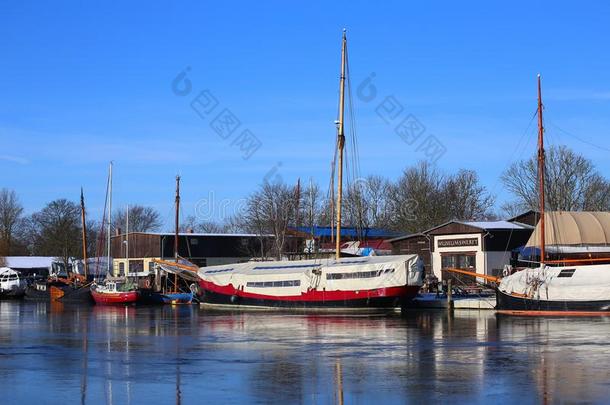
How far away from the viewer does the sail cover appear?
60.1 meters

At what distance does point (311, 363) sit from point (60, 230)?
122981 mm

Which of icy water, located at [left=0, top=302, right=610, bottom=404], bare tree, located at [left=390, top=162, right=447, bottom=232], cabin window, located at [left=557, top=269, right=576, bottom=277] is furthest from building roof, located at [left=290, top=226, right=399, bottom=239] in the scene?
icy water, located at [left=0, top=302, right=610, bottom=404]

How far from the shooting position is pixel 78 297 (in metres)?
84.9

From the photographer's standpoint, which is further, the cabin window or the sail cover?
the sail cover

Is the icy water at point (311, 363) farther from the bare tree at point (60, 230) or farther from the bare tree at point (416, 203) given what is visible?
the bare tree at point (60, 230)

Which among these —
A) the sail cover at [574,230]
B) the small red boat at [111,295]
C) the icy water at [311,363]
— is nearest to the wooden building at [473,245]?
the sail cover at [574,230]

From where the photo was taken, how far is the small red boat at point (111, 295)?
7531 centimetres

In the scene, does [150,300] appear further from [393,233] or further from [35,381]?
[35,381]

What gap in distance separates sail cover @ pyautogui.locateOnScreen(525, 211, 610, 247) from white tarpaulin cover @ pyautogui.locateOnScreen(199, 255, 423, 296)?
38.4 ft

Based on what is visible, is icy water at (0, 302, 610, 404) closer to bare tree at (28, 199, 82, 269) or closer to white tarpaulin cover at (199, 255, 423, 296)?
white tarpaulin cover at (199, 255, 423, 296)

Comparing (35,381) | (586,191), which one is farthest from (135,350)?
(586,191)

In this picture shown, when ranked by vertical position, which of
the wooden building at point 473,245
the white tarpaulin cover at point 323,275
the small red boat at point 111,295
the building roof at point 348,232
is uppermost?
the building roof at point 348,232

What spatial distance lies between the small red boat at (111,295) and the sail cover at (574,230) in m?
33.9

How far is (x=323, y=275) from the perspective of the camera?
5575 cm
